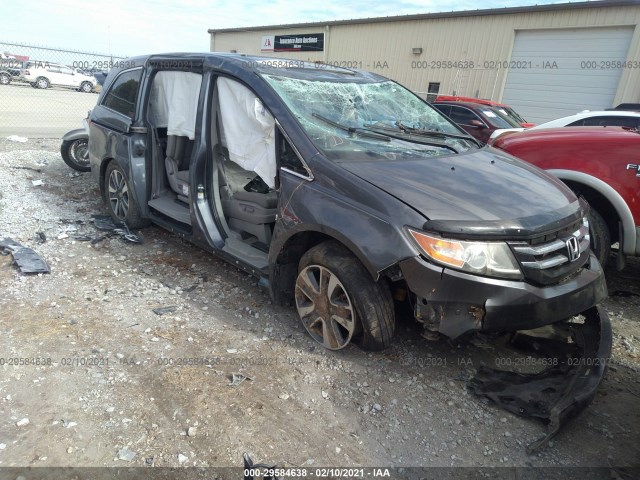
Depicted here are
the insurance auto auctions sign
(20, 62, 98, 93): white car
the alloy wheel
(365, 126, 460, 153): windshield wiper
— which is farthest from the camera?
(20, 62, 98, 93): white car

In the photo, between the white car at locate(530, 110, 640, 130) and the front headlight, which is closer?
the front headlight

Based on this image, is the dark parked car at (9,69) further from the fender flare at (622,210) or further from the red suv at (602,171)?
the fender flare at (622,210)

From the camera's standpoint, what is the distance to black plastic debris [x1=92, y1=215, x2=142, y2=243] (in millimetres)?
4855

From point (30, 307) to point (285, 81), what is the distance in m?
2.55

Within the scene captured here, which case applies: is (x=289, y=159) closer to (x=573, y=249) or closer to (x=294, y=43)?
(x=573, y=249)

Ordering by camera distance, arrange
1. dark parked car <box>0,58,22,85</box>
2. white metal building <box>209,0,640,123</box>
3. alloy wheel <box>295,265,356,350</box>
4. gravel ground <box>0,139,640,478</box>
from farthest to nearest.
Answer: dark parked car <box>0,58,22,85</box> → white metal building <box>209,0,640,123</box> → alloy wheel <box>295,265,356,350</box> → gravel ground <box>0,139,640,478</box>

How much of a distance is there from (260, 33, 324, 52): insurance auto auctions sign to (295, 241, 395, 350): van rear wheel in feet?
73.6

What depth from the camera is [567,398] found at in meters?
2.39

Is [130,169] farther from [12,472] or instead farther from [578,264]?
[578,264]

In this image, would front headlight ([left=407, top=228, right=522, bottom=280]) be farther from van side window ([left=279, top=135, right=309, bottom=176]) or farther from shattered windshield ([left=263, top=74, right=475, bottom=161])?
van side window ([left=279, top=135, right=309, bottom=176])

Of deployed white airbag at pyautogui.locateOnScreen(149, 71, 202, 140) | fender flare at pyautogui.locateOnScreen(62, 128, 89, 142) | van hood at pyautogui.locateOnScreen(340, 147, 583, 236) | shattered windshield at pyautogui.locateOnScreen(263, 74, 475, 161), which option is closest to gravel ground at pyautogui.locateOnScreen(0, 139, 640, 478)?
van hood at pyautogui.locateOnScreen(340, 147, 583, 236)

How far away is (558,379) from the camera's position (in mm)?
2768

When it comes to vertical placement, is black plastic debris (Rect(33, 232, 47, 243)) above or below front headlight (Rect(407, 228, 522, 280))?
below

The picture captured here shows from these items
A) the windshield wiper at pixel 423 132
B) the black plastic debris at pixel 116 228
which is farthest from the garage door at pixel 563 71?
the black plastic debris at pixel 116 228
